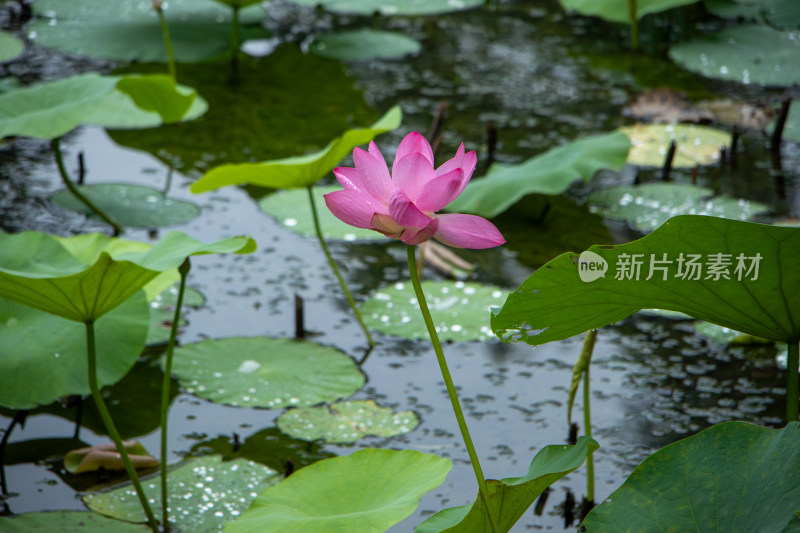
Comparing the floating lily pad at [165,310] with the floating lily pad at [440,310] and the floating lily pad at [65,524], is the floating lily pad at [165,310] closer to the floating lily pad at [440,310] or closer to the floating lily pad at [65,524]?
the floating lily pad at [440,310]

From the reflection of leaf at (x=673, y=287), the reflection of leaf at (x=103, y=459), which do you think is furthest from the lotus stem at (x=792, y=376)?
the reflection of leaf at (x=103, y=459)

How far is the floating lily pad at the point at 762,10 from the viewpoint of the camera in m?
4.12

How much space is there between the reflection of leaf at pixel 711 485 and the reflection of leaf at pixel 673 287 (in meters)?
0.16

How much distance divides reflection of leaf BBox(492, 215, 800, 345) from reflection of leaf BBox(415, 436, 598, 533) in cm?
16

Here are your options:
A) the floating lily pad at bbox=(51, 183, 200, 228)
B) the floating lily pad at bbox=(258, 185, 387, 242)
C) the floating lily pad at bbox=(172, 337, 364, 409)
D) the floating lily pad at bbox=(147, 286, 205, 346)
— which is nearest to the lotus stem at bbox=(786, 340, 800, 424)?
the floating lily pad at bbox=(172, 337, 364, 409)

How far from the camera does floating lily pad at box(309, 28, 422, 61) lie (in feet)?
13.5

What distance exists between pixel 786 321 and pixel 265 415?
1.11m

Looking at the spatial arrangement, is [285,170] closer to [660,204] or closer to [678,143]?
[660,204]

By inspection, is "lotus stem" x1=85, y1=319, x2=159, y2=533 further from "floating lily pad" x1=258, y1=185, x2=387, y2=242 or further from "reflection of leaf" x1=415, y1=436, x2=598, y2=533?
"floating lily pad" x1=258, y1=185, x2=387, y2=242

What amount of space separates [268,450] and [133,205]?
4.18 ft

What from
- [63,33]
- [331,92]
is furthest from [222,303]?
[63,33]

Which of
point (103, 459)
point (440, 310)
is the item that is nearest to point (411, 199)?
point (103, 459)

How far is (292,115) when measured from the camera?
3441mm

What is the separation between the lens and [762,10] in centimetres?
450
